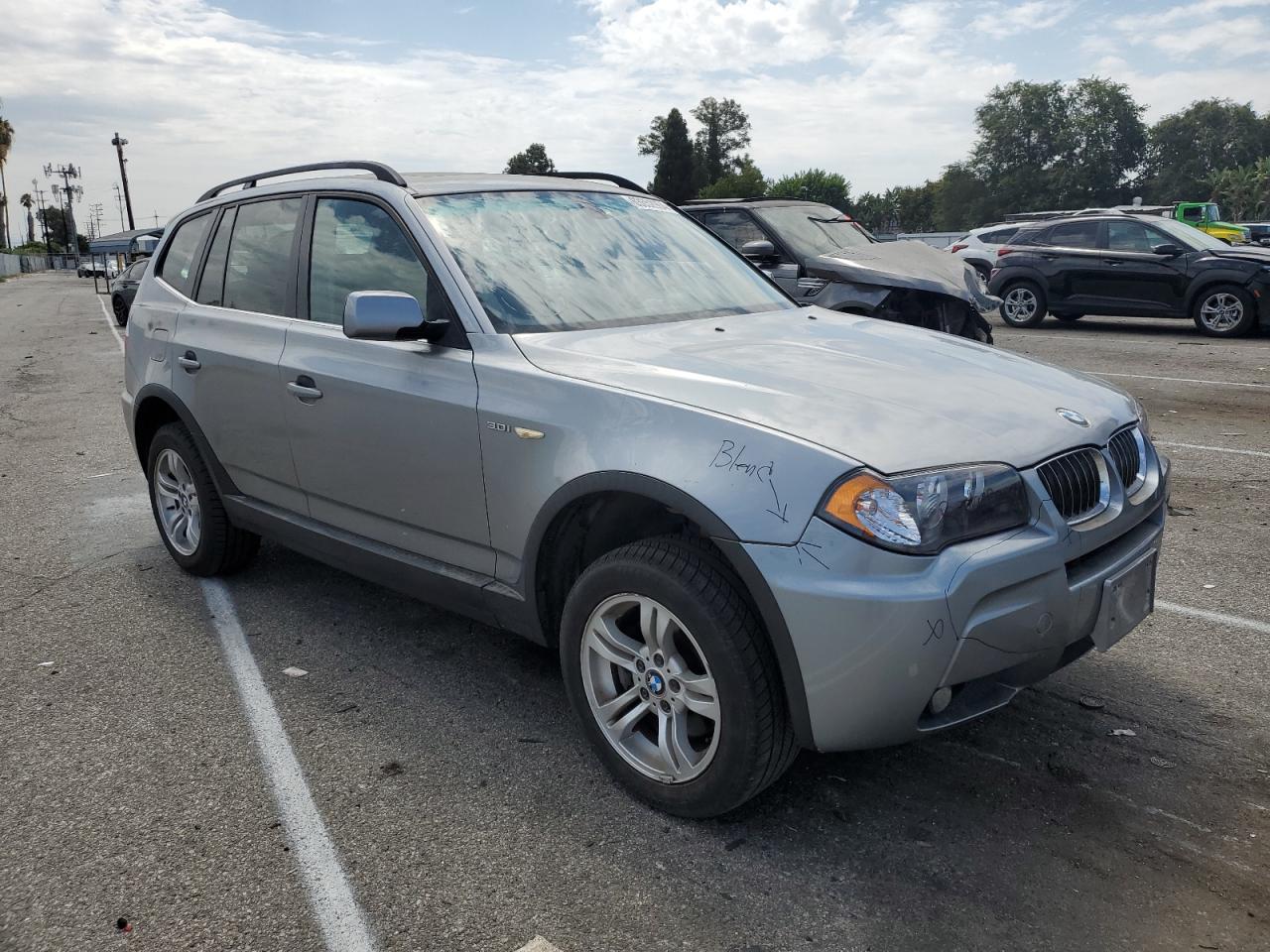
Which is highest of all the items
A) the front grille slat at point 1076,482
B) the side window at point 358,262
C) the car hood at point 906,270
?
the side window at point 358,262

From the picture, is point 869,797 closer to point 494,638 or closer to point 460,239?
point 494,638

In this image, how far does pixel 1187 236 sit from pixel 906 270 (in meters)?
7.65

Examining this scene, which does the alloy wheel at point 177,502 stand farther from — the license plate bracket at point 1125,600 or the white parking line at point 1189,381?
the white parking line at point 1189,381

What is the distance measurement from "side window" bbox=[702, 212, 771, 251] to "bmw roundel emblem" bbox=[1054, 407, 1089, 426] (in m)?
7.20

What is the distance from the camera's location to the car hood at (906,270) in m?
8.66

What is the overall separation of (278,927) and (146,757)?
108 cm

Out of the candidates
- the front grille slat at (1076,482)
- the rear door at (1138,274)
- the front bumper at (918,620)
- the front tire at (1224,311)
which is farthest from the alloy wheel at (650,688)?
the rear door at (1138,274)

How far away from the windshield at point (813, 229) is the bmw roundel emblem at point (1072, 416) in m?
7.04

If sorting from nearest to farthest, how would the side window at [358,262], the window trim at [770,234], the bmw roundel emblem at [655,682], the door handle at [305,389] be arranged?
the bmw roundel emblem at [655,682] → the side window at [358,262] → the door handle at [305,389] → the window trim at [770,234]

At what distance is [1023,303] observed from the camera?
52.2ft

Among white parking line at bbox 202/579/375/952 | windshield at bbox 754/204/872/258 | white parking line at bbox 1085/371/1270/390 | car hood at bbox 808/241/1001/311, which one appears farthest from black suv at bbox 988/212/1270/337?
white parking line at bbox 202/579/375/952

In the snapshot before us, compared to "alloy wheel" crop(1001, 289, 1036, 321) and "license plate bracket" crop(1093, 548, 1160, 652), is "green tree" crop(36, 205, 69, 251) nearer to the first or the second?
"alloy wheel" crop(1001, 289, 1036, 321)

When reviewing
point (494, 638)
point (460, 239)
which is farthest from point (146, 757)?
point (460, 239)

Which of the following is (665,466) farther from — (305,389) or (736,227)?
(736,227)
